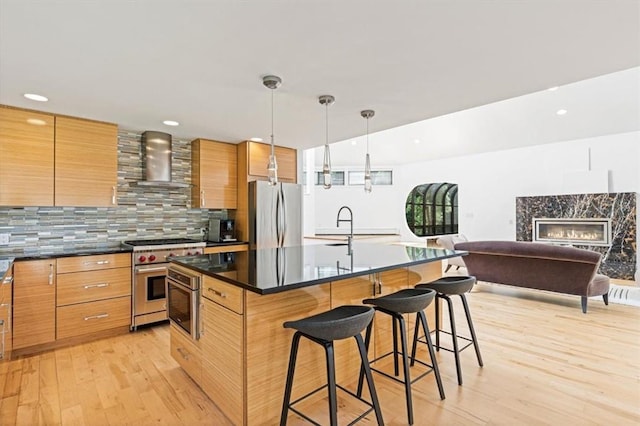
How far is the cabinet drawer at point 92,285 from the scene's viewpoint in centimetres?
302

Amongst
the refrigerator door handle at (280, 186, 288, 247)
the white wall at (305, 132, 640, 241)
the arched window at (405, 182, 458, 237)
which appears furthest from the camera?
the arched window at (405, 182, 458, 237)

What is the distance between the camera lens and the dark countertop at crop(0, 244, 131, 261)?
9.66 feet

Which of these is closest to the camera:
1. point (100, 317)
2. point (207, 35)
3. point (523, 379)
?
point (207, 35)

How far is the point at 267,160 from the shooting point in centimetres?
457

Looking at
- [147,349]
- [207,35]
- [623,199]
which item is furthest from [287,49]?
[623,199]

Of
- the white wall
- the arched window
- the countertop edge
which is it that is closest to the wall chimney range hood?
the countertop edge

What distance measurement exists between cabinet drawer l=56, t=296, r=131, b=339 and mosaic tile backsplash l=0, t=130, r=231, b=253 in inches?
30.8

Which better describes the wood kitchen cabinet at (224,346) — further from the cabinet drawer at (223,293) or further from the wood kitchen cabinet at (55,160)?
the wood kitchen cabinet at (55,160)

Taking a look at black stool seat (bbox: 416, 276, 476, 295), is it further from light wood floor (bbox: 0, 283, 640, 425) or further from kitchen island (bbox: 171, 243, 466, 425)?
light wood floor (bbox: 0, 283, 640, 425)

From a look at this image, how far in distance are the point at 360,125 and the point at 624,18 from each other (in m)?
2.32

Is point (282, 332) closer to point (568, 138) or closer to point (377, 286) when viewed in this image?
point (377, 286)

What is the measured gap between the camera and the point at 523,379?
2379mm

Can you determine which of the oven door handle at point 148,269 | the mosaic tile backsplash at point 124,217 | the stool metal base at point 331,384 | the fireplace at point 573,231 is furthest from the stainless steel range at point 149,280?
the fireplace at point 573,231

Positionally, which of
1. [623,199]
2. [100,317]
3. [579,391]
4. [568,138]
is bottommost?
[579,391]
